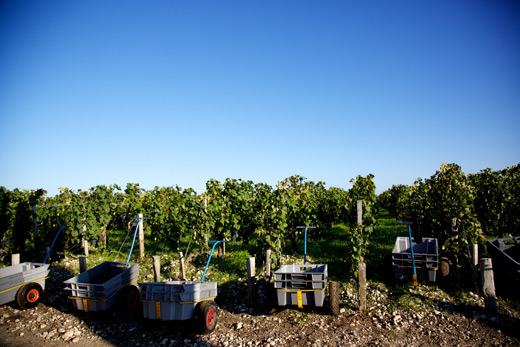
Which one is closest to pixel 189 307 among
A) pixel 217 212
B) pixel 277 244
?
pixel 277 244

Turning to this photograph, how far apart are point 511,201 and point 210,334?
1471 centimetres

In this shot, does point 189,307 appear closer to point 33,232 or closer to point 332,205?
point 33,232

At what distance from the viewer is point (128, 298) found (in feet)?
24.6

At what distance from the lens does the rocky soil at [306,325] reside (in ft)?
19.6

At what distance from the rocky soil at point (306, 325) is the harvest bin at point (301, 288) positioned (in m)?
0.56

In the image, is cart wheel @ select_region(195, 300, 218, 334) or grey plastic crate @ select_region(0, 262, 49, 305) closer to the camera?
cart wheel @ select_region(195, 300, 218, 334)

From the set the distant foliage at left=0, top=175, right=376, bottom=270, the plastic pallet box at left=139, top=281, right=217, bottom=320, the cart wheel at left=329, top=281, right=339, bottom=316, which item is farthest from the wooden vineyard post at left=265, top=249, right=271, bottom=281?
the plastic pallet box at left=139, top=281, right=217, bottom=320

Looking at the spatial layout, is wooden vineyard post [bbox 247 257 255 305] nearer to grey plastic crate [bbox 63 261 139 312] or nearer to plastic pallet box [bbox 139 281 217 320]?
plastic pallet box [bbox 139 281 217 320]

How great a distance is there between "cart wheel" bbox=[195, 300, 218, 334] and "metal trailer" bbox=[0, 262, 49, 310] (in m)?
4.87

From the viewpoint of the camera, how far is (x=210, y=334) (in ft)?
21.2

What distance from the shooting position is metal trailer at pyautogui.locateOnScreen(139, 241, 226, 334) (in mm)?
6020

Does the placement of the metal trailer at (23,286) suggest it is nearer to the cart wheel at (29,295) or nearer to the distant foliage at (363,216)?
the cart wheel at (29,295)

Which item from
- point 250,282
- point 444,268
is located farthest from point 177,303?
point 444,268

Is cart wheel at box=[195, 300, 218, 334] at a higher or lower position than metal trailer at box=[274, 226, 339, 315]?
lower
